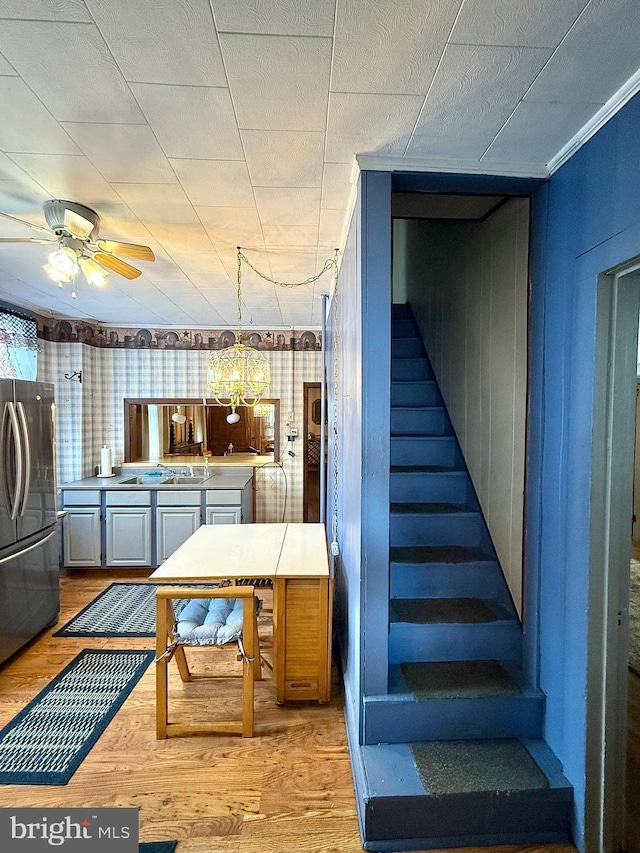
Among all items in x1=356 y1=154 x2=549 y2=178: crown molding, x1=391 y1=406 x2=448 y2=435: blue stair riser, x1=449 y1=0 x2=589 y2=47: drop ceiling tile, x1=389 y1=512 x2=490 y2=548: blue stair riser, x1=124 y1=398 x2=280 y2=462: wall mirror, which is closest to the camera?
x1=449 y1=0 x2=589 y2=47: drop ceiling tile

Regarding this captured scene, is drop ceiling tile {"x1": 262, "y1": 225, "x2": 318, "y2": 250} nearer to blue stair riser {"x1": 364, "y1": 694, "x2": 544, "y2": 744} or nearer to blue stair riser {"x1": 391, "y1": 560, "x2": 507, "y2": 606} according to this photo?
blue stair riser {"x1": 391, "y1": 560, "x2": 507, "y2": 606}

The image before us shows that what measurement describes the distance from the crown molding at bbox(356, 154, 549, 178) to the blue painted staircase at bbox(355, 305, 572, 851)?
1.60 m

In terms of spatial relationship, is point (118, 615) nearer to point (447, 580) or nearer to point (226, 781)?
→ point (226, 781)

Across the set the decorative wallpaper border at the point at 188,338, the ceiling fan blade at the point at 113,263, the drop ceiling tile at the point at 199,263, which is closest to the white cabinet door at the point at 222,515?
the decorative wallpaper border at the point at 188,338

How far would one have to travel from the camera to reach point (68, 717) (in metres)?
2.22

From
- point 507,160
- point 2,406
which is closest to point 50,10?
point 507,160

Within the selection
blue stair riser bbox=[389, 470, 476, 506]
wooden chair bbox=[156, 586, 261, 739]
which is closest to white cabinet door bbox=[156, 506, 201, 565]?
wooden chair bbox=[156, 586, 261, 739]

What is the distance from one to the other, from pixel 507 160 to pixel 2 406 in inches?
125

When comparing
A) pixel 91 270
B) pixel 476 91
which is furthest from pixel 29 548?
pixel 476 91

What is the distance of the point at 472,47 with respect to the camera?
3.90ft

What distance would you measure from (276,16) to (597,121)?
1.13 metres

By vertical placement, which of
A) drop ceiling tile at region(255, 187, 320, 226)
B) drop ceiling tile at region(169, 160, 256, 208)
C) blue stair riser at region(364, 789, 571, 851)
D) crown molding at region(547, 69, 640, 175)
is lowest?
blue stair riser at region(364, 789, 571, 851)

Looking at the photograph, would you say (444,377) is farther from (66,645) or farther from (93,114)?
(66,645)

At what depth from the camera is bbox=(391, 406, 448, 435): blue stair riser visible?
309cm
